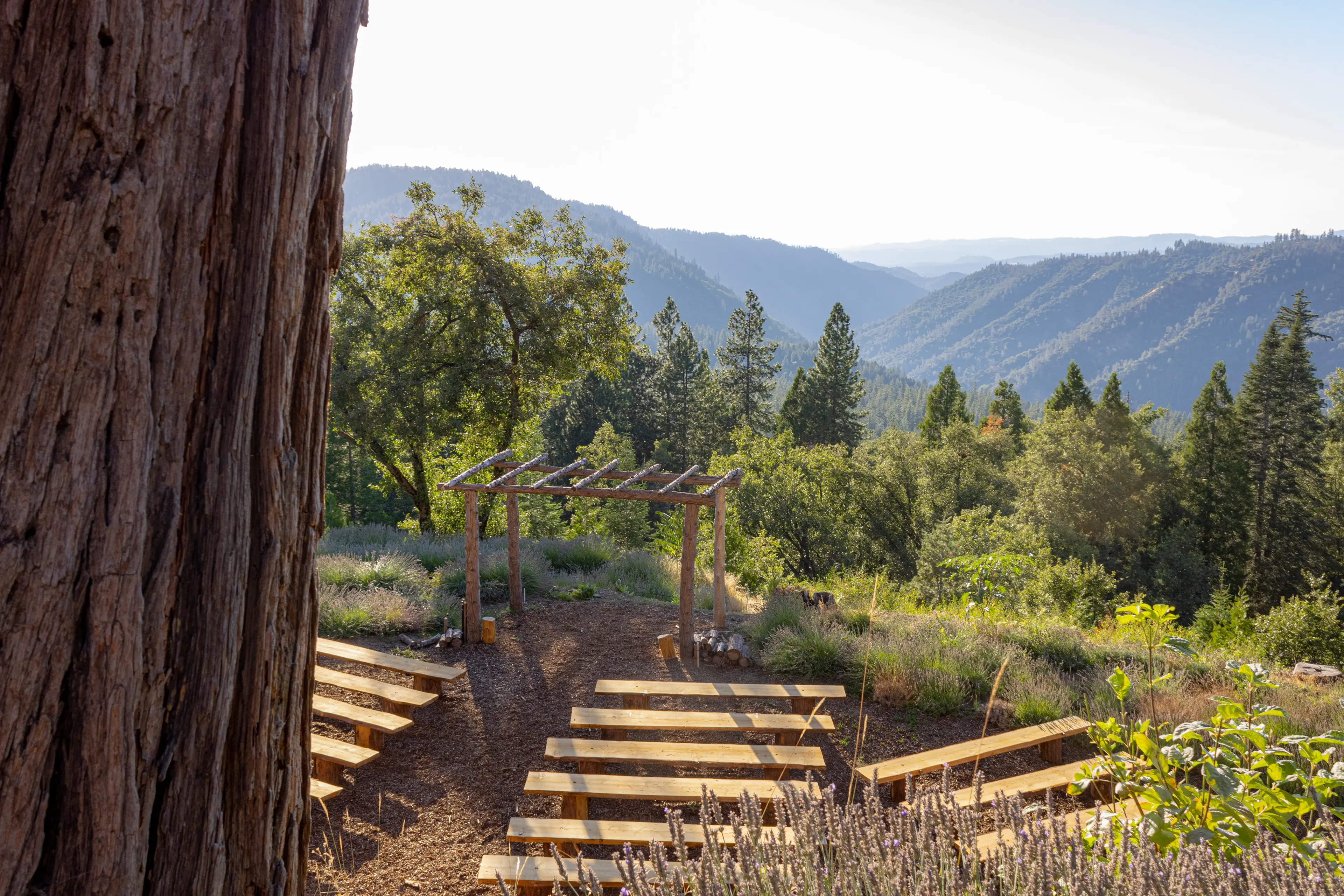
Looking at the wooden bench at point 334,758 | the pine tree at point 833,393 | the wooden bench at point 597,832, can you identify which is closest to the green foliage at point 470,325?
the wooden bench at point 334,758

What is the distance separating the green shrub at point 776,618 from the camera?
7.22 metres

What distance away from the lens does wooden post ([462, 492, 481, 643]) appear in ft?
23.8

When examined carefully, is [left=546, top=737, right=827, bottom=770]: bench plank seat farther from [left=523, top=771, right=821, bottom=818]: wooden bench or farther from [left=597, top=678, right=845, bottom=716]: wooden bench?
[left=597, top=678, right=845, bottom=716]: wooden bench

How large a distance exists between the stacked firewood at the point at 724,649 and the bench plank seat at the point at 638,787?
2606 millimetres

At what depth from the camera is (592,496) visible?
7.91 meters

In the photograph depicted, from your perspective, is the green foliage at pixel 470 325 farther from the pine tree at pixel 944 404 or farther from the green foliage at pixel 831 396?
the pine tree at pixel 944 404

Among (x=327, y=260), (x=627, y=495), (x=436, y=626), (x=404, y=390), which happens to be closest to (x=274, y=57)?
(x=327, y=260)

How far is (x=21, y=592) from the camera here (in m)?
1.07

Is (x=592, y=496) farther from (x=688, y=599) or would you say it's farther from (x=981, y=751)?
(x=981, y=751)

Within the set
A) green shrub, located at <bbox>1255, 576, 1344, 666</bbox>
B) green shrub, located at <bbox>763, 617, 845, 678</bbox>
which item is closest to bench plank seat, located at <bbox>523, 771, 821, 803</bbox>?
green shrub, located at <bbox>763, 617, 845, 678</bbox>

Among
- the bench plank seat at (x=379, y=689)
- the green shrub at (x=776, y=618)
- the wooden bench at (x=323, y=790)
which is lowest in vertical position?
the wooden bench at (x=323, y=790)

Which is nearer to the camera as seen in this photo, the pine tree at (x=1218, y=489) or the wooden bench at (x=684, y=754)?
the wooden bench at (x=684, y=754)

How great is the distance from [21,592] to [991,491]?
107 feet

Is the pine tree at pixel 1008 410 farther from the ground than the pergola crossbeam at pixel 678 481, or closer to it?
farther from the ground
